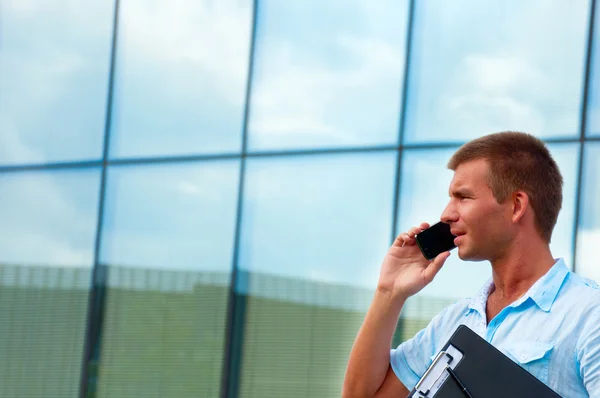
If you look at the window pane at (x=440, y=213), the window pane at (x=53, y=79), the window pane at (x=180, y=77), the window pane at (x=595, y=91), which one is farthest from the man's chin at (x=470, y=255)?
the window pane at (x=53, y=79)

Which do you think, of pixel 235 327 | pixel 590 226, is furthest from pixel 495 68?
pixel 235 327

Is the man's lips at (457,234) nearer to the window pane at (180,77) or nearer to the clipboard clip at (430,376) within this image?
the clipboard clip at (430,376)

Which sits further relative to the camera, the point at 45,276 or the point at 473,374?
the point at 45,276

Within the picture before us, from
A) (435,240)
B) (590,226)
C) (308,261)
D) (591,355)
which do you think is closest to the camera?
(591,355)

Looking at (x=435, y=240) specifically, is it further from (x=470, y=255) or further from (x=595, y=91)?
(x=595, y=91)

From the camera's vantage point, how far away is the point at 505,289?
282 centimetres

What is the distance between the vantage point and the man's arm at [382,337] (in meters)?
3.00

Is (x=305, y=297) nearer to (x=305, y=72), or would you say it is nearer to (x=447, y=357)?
(x=305, y=72)

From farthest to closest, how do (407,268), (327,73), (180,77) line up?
(180,77), (327,73), (407,268)

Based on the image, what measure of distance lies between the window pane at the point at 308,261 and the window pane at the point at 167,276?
0.25 meters

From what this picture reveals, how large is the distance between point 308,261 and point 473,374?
457cm

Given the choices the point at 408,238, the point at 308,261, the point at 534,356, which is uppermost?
A: the point at 408,238

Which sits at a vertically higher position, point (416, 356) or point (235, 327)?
point (416, 356)

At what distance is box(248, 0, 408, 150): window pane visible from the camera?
6879mm
